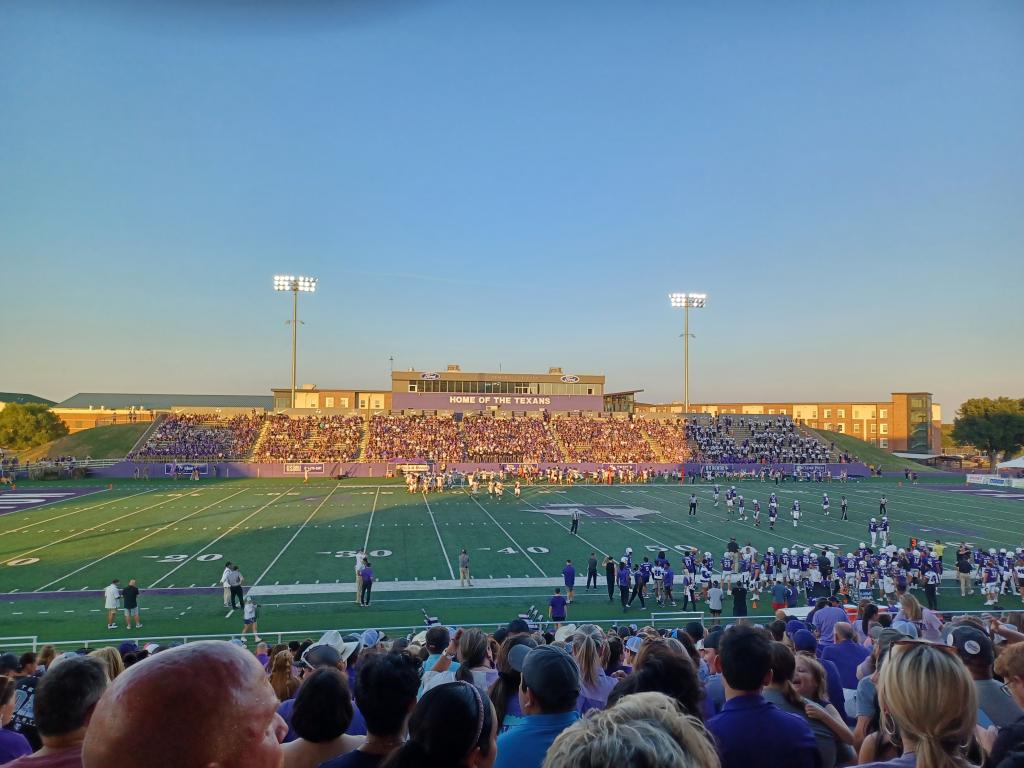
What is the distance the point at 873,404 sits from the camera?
84.7 meters

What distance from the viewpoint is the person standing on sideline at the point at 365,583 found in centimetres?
1507

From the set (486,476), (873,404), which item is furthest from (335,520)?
(873,404)

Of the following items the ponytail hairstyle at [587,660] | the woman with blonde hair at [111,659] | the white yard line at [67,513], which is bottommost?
the white yard line at [67,513]

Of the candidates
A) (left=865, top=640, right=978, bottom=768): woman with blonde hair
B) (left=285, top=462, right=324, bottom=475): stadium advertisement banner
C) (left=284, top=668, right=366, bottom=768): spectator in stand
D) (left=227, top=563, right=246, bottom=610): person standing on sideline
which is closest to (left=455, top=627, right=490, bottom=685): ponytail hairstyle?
(left=284, top=668, right=366, bottom=768): spectator in stand

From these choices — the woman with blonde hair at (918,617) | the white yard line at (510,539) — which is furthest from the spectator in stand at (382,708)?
the white yard line at (510,539)

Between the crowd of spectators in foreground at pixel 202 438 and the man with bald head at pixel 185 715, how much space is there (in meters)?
49.5

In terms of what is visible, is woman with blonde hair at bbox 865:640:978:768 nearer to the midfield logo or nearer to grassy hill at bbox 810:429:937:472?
the midfield logo

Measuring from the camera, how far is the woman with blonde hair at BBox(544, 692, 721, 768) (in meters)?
1.41

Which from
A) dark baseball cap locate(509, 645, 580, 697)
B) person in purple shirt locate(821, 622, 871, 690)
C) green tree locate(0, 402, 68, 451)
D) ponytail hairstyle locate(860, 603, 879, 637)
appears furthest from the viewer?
green tree locate(0, 402, 68, 451)

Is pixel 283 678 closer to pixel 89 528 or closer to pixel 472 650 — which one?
pixel 472 650

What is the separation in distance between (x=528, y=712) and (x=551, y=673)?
25 cm

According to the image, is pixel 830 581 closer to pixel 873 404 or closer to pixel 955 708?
pixel 955 708

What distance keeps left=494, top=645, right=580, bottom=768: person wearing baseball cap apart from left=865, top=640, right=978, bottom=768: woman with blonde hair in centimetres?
123

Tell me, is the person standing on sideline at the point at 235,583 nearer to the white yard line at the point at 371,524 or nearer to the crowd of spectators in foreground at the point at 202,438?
the white yard line at the point at 371,524
